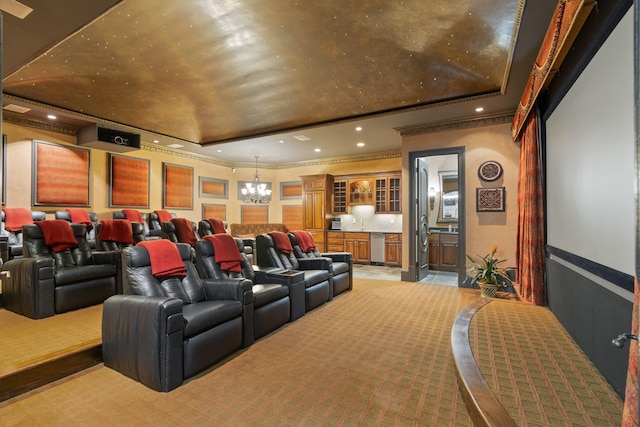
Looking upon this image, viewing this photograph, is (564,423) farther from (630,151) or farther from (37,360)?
(37,360)

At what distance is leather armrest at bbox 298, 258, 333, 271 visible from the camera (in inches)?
193

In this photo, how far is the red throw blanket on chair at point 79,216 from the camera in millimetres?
6344

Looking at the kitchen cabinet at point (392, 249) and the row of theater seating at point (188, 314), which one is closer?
the row of theater seating at point (188, 314)

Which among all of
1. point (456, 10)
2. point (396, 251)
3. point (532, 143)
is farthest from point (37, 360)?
point (396, 251)

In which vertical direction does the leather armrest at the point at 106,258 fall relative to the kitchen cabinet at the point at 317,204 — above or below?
below

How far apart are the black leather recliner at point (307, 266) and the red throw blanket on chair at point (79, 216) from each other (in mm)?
3917

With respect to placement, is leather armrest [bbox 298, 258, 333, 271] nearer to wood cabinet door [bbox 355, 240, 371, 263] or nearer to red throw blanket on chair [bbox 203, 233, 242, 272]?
red throw blanket on chair [bbox 203, 233, 242, 272]

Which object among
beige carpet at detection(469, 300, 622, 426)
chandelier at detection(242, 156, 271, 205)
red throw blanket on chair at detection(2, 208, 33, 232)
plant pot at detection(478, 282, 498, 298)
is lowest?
beige carpet at detection(469, 300, 622, 426)

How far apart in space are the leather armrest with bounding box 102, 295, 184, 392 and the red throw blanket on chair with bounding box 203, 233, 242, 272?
1084 millimetres

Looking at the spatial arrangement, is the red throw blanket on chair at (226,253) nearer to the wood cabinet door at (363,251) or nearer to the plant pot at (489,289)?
the plant pot at (489,289)

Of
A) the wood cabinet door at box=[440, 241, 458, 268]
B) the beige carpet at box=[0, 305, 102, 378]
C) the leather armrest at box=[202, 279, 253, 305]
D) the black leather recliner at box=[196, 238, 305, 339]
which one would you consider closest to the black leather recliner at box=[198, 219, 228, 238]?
the beige carpet at box=[0, 305, 102, 378]

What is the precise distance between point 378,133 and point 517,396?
533 centimetres

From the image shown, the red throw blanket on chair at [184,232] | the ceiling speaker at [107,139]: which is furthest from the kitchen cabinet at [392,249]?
the ceiling speaker at [107,139]

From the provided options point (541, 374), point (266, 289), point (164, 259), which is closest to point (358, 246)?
point (266, 289)
